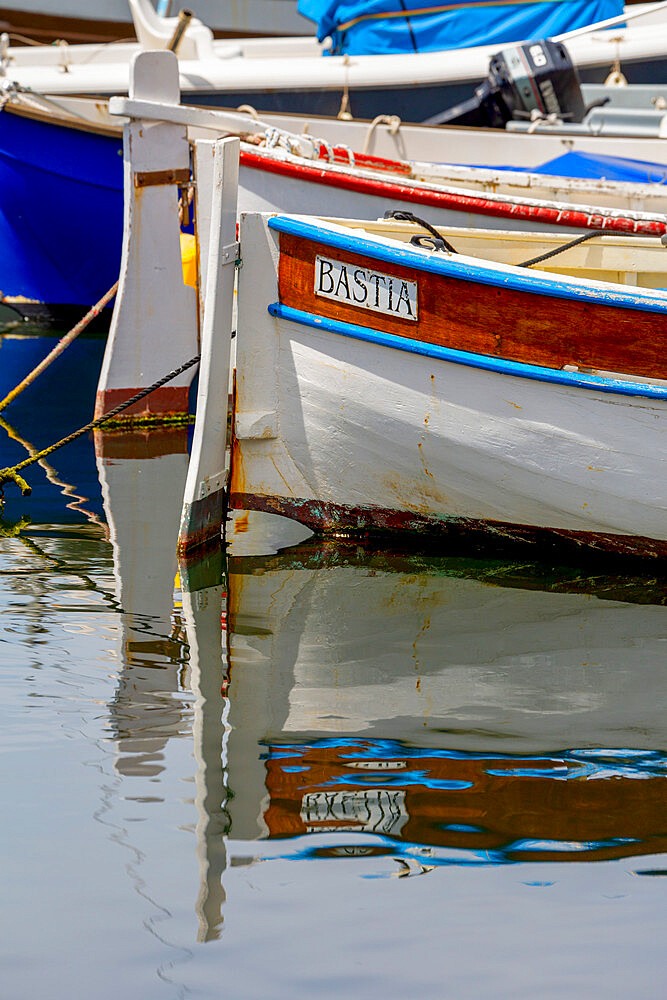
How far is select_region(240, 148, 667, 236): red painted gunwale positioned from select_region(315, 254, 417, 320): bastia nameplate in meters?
1.95

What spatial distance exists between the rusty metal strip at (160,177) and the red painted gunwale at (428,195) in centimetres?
33

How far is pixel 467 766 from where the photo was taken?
8.58 feet

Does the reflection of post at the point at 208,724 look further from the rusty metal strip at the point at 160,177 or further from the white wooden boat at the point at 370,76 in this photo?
the white wooden boat at the point at 370,76

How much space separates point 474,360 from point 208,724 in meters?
1.77

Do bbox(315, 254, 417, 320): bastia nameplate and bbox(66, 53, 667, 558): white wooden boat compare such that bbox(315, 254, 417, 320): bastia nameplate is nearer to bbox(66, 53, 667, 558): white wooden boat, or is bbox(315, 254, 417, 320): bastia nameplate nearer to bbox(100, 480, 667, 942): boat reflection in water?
bbox(66, 53, 667, 558): white wooden boat

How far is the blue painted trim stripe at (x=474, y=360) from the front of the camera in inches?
156

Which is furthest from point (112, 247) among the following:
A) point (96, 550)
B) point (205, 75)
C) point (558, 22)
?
point (96, 550)

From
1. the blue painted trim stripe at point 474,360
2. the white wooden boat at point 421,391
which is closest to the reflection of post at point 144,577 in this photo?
the white wooden boat at point 421,391

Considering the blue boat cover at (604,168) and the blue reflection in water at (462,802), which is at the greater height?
the blue boat cover at (604,168)

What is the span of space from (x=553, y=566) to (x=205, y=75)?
835 cm

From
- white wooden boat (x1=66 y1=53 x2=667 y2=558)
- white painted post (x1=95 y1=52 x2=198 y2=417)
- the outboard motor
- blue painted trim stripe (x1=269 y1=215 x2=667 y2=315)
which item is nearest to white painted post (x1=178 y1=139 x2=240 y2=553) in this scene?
white wooden boat (x1=66 y1=53 x2=667 y2=558)

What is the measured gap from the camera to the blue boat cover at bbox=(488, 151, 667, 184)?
827 cm

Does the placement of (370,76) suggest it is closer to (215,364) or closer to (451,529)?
(215,364)

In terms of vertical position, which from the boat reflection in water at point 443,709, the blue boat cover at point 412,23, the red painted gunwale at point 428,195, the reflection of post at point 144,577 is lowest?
the boat reflection in water at point 443,709
